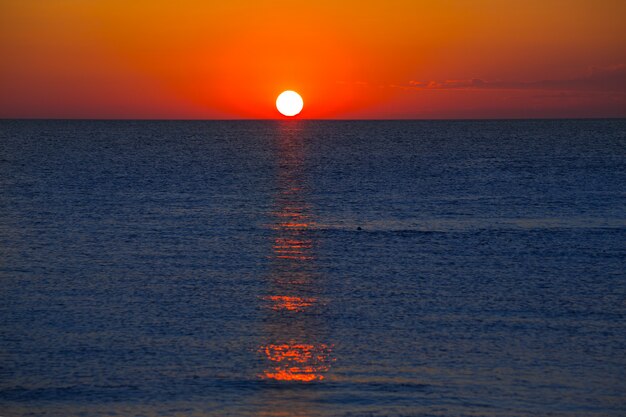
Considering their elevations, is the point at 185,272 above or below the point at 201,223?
below

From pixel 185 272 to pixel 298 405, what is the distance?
39.9ft

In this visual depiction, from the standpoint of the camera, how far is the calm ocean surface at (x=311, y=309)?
14.6m

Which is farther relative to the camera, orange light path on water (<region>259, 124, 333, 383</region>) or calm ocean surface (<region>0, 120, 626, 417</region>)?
orange light path on water (<region>259, 124, 333, 383</region>)

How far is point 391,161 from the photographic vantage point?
97562 mm

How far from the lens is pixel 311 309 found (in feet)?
68.5

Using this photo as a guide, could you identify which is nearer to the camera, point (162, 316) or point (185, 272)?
point (162, 316)

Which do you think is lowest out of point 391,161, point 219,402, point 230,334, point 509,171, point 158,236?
point 219,402

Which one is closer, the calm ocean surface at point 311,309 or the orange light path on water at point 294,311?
the calm ocean surface at point 311,309

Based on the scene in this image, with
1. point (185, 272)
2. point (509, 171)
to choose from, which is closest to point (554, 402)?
point (185, 272)

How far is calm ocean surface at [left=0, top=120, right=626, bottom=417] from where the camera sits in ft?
47.9

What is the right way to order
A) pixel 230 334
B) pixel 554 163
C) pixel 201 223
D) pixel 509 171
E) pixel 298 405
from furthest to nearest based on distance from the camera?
pixel 554 163
pixel 509 171
pixel 201 223
pixel 230 334
pixel 298 405

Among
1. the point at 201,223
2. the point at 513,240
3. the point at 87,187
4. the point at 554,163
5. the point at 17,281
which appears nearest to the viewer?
the point at 17,281

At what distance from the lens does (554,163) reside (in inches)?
3440

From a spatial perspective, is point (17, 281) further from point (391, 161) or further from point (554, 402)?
point (391, 161)
